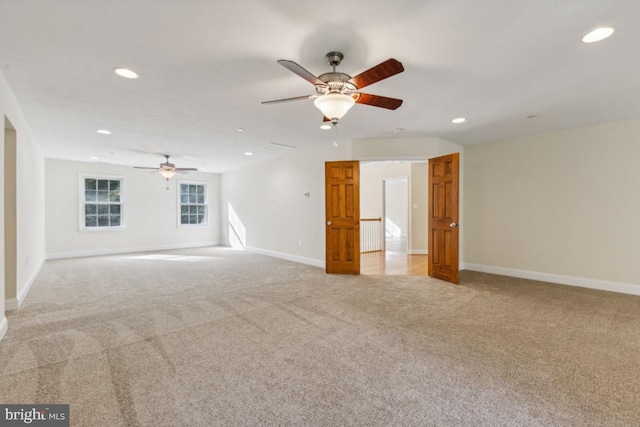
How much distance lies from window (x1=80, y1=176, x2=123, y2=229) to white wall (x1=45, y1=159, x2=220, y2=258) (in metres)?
0.15

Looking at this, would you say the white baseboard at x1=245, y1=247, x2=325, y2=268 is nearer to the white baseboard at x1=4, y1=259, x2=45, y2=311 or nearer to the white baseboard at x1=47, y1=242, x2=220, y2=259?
the white baseboard at x1=47, y1=242, x2=220, y2=259

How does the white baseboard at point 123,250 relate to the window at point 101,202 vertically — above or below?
below

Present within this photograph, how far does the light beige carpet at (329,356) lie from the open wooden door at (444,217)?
71 cm

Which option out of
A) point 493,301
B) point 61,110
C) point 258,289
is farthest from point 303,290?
point 61,110

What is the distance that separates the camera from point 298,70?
7.02ft

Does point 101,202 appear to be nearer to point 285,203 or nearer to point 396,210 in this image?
point 285,203

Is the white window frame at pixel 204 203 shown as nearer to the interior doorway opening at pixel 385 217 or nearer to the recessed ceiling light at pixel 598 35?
the interior doorway opening at pixel 385 217

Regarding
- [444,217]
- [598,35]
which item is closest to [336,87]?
[598,35]

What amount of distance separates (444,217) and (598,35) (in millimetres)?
3209

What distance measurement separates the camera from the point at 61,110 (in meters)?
3.99

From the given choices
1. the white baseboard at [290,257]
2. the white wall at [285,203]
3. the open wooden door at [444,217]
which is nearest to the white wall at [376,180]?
the white wall at [285,203]

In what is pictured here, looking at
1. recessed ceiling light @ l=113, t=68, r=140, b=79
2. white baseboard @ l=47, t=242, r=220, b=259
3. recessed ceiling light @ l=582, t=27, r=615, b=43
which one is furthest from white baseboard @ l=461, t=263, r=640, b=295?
white baseboard @ l=47, t=242, r=220, b=259

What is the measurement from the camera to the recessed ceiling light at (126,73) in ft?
9.27

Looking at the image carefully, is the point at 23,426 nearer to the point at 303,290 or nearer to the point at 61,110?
the point at 303,290
